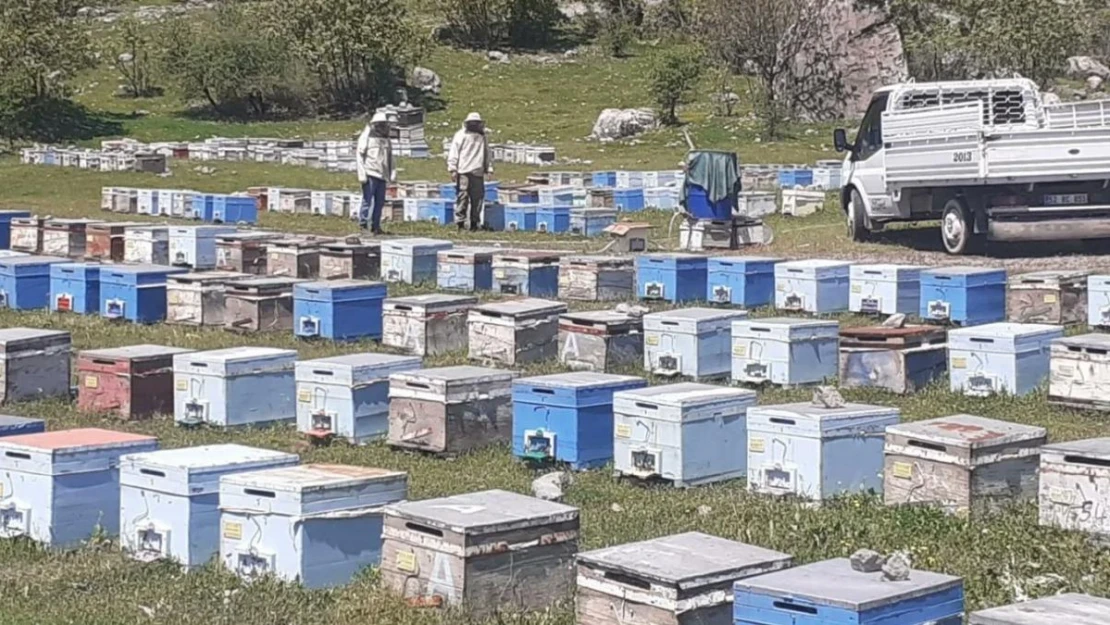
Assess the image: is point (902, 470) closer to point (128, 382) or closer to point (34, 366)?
point (128, 382)

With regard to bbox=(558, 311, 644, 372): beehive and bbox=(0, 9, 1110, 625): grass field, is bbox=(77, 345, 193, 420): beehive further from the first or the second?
bbox=(558, 311, 644, 372): beehive

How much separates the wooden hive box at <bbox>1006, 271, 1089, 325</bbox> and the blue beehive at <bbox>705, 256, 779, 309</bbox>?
293cm

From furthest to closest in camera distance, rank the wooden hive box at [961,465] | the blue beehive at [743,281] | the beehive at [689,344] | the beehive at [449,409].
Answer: the blue beehive at [743,281] < the beehive at [689,344] < the beehive at [449,409] < the wooden hive box at [961,465]

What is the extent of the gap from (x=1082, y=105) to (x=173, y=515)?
16.0 meters

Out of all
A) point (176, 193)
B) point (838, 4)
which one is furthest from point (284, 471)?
point (838, 4)

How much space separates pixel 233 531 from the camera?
870 centimetres

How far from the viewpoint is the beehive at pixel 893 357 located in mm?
13555

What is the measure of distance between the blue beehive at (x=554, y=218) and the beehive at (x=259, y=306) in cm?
920

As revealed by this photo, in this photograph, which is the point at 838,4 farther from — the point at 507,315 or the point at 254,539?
the point at 254,539

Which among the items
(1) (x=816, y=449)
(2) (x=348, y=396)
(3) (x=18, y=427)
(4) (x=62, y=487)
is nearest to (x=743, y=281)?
(2) (x=348, y=396)

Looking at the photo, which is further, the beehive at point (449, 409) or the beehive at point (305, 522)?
the beehive at point (449, 409)

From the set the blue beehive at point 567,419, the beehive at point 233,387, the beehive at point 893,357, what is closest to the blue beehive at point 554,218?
the beehive at point 893,357

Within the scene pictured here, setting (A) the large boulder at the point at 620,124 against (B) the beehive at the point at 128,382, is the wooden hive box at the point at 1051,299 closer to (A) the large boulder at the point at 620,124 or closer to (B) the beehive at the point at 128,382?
(B) the beehive at the point at 128,382

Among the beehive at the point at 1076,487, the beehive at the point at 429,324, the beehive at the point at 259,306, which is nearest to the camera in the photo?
the beehive at the point at 1076,487
